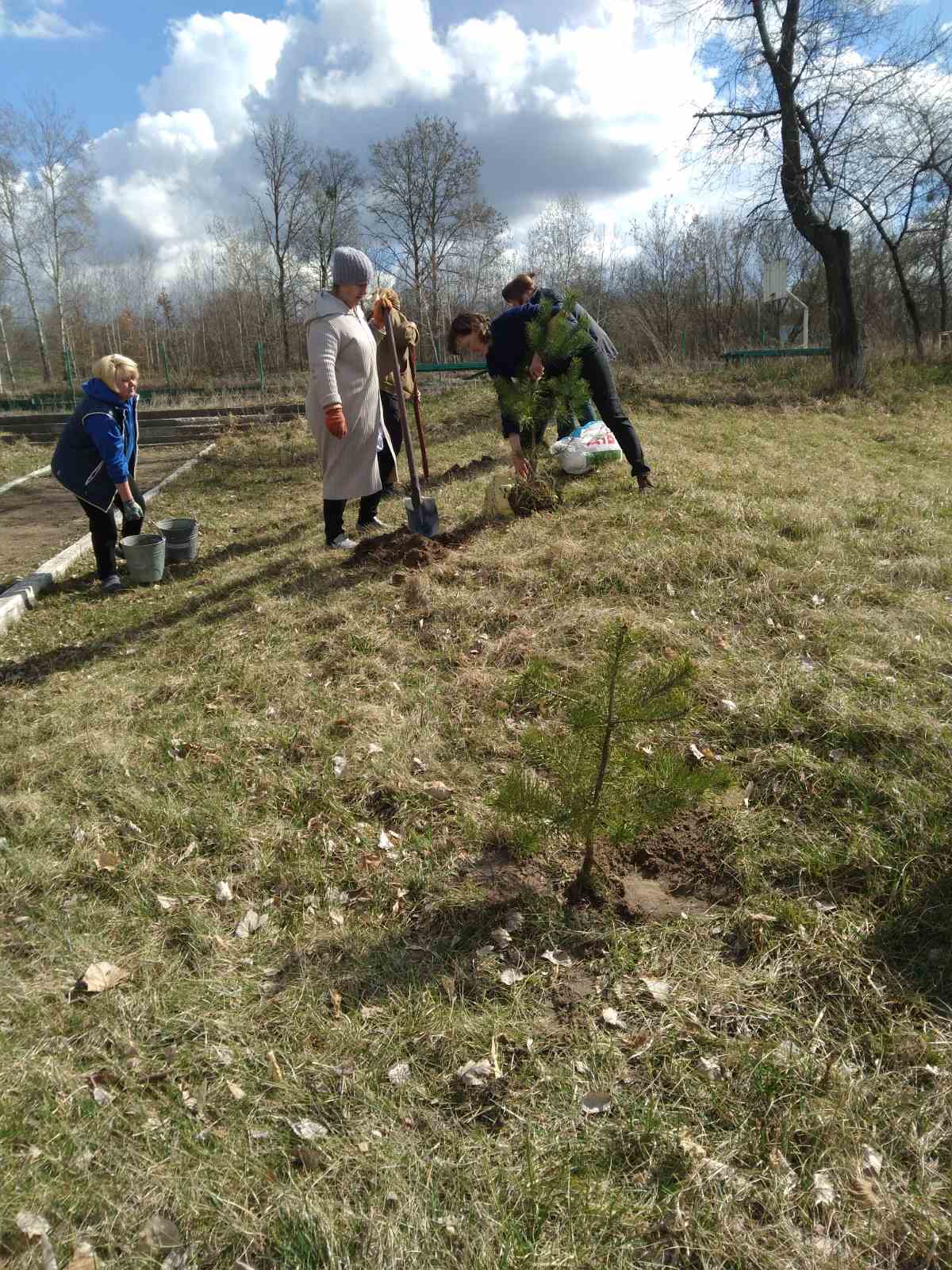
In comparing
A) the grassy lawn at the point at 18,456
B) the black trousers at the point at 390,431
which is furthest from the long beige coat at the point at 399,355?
the grassy lawn at the point at 18,456

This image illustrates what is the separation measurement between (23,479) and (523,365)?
25.9 ft

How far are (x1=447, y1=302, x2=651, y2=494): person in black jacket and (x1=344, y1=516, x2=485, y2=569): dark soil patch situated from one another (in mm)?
914

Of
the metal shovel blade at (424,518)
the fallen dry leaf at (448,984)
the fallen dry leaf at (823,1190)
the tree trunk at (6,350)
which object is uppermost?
the tree trunk at (6,350)

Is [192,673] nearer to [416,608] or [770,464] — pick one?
[416,608]

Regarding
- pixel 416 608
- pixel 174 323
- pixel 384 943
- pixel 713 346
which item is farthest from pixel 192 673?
pixel 174 323

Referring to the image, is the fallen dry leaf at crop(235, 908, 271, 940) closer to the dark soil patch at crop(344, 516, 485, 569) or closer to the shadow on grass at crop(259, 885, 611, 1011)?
the shadow on grass at crop(259, 885, 611, 1011)

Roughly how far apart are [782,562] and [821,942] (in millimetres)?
2871

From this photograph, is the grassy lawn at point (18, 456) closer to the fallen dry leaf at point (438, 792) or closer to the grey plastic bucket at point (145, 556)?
the grey plastic bucket at point (145, 556)

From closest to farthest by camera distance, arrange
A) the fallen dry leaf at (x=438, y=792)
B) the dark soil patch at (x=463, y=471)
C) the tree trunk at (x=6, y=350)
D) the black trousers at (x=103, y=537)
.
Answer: the fallen dry leaf at (x=438, y=792) → the black trousers at (x=103, y=537) → the dark soil patch at (x=463, y=471) → the tree trunk at (x=6, y=350)

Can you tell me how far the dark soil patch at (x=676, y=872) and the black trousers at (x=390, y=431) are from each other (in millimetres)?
4919

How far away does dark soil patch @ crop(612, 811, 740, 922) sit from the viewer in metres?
2.40

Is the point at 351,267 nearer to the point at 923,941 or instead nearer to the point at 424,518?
the point at 424,518

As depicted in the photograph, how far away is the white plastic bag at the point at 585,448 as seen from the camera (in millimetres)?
6492

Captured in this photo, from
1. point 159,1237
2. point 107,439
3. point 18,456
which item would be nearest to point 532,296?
point 107,439
